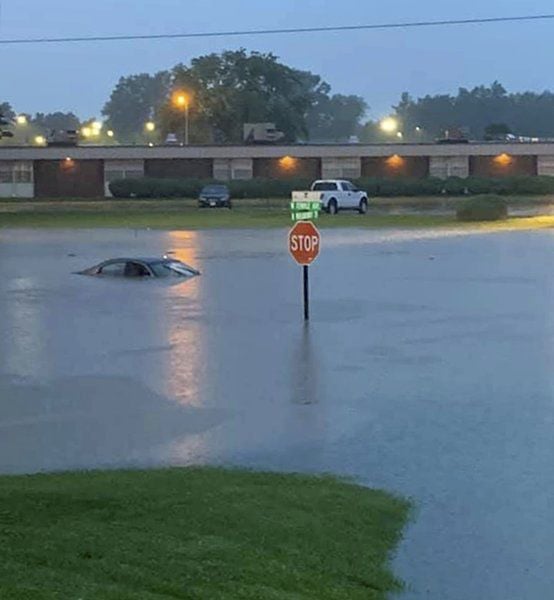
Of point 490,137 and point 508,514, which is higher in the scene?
point 490,137

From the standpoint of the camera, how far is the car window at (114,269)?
29812 mm

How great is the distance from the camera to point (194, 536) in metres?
7.53

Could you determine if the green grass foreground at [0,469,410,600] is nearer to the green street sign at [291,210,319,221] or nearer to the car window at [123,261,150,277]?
the green street sign at [291,210,319,221]

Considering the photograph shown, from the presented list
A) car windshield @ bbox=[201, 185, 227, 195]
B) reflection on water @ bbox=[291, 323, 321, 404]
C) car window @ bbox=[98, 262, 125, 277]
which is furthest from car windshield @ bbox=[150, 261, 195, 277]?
car windshield @ bbox=[201, 185, 227, 195]

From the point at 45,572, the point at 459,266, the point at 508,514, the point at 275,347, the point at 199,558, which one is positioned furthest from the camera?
the point at 459,266

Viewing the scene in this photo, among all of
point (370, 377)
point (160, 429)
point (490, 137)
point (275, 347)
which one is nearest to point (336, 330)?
point (275, 347)

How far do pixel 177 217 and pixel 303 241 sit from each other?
120ft

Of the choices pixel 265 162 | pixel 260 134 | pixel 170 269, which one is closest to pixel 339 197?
pixel 265 162

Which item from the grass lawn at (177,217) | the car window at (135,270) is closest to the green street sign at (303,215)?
the car window at (135,270)

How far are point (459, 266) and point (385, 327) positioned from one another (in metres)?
11.5

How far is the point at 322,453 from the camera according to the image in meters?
11.6

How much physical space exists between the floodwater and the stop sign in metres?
0.97

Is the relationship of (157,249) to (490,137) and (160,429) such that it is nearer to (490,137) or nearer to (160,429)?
(160,429)

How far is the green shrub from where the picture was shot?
52.9 meters
